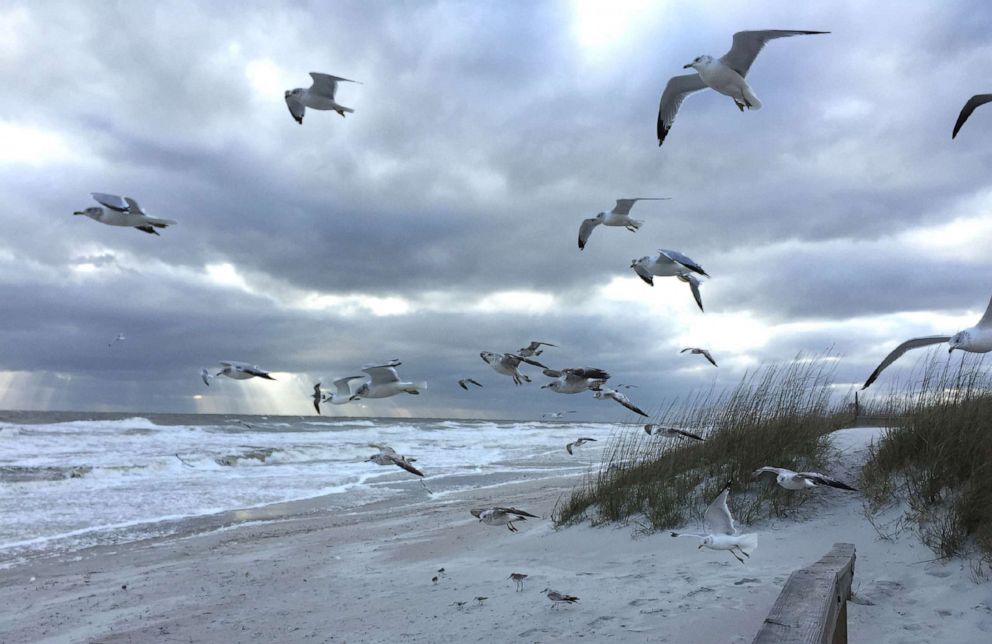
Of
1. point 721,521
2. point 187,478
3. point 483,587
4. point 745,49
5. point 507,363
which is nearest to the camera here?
point 721,521

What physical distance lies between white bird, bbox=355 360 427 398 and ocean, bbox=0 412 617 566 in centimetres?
538

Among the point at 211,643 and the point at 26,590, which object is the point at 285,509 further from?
the point at 211,643

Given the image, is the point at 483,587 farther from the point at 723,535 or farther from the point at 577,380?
the point at 723,535

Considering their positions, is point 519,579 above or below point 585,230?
below

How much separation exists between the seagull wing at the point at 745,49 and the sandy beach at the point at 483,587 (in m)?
4.01

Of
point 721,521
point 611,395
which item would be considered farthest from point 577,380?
point 721,521

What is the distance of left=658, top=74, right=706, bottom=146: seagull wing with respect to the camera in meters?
7.67

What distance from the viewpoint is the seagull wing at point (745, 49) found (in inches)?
249

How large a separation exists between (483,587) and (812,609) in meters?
3.80

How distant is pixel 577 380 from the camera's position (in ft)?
22.6

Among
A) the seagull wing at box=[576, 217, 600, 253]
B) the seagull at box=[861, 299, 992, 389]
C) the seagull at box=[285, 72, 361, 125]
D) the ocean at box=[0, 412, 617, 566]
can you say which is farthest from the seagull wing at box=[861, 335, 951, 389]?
the ocean at box=[0, 412, 617, 566]

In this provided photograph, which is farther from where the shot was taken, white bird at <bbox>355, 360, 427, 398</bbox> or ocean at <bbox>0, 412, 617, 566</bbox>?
ocean at <bbox>0, 412, 617, 566</bbox>

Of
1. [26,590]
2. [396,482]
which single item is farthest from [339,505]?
[26,590]

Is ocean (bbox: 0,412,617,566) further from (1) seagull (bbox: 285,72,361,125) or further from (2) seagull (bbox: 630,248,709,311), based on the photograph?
(2) seagull (bbox: 630,248,709,311)
